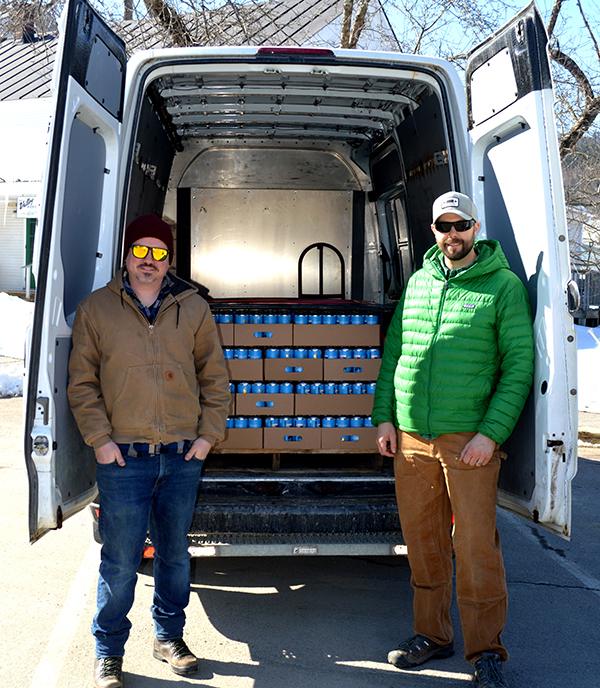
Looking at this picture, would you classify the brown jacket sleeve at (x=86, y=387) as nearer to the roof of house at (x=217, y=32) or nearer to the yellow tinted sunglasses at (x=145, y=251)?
the yellow tinted sunglasses at (x=145, y=251)

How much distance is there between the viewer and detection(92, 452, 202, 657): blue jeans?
300 cm

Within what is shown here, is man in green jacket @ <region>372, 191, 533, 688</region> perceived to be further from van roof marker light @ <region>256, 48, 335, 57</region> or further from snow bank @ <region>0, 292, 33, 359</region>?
snow bank @ <region>0, 292, 33, 359</region>

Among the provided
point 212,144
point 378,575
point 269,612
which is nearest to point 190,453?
point 269,612

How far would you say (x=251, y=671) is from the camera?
127 inches

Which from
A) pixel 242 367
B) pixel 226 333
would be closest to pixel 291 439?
pixel 242 367

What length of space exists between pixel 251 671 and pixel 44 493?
130 centimetres

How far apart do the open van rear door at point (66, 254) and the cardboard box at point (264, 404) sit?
1112 mm

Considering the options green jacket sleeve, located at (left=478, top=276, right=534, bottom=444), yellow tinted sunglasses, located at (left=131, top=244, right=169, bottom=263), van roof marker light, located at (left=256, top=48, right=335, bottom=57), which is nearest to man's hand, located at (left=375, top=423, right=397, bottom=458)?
green jacket sleeve, located at (left=478, top=276, right=534, bottom=444)

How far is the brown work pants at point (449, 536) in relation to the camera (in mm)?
3080

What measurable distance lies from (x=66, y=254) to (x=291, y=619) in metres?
2.31

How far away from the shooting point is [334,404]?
430cm

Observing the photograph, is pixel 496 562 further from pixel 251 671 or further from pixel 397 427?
pixel 251 671

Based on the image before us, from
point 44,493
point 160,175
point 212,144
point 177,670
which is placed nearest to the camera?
point 44,493

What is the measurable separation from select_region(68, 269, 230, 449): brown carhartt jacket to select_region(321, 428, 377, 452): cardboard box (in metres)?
1.34
